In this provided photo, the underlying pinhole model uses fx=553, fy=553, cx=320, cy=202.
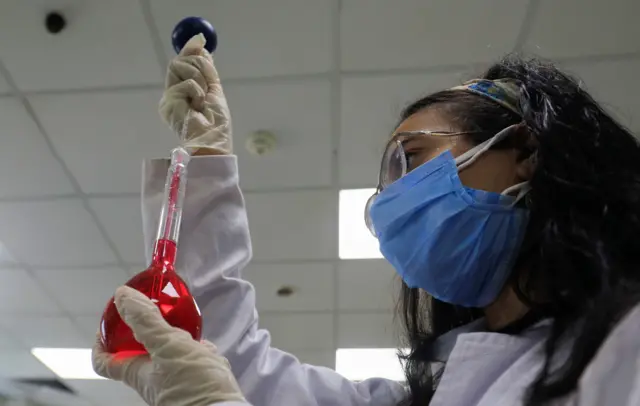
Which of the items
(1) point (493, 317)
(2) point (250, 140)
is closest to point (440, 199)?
(1) point (493, 317)

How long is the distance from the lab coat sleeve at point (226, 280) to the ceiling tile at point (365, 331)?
7.10ft

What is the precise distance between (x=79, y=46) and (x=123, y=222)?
99cm

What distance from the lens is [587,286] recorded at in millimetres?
756

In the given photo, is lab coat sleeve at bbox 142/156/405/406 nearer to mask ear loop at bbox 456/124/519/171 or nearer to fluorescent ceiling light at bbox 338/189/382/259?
mask ear loop at bbox 456/124/519/171

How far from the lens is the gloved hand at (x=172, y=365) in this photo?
60 centimetres

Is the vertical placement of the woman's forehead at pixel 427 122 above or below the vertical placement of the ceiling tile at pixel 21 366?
below

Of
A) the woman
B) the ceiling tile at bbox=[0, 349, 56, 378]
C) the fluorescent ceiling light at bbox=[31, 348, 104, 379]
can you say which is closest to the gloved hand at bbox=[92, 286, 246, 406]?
the woman

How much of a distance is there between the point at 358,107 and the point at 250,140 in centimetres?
41

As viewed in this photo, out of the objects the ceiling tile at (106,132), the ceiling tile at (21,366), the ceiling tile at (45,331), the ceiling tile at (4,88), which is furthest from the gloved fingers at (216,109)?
the ceiling tile at (21,366)

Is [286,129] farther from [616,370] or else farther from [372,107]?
[616,370]

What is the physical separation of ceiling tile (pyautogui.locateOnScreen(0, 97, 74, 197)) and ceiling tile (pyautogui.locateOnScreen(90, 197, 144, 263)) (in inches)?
6.4

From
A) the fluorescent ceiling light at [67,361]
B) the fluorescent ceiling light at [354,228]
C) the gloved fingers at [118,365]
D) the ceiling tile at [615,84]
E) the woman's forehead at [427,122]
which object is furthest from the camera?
the fluorescent ceiling light at [67,361]

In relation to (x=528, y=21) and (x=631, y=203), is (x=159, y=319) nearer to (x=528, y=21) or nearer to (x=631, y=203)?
(x=631, y=203)

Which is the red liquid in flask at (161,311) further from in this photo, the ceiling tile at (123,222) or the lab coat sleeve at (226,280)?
the ceiling tile at (123,222)
